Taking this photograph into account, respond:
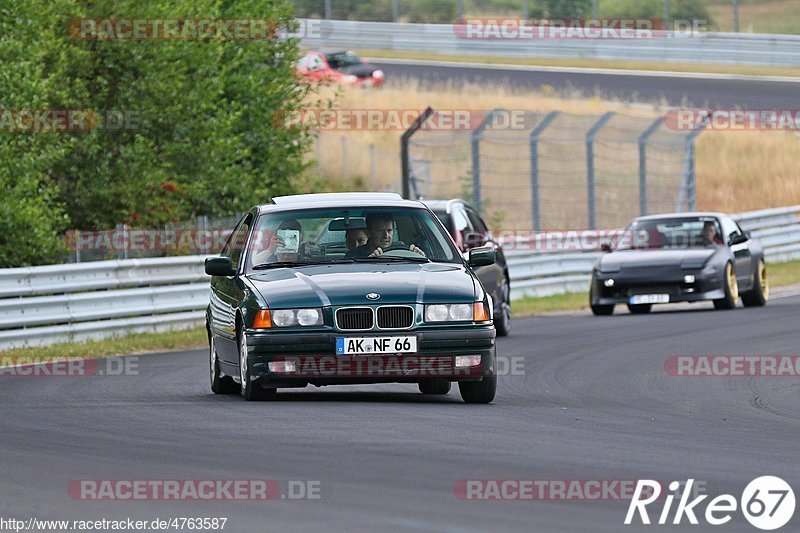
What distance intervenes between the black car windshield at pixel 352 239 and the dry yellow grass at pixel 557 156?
77.6 ft

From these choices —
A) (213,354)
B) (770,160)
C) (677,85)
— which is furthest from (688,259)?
(677,85)

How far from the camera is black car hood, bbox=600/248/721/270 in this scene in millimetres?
22547

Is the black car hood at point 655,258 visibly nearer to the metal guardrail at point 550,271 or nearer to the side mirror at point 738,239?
the side mirror at point 738,239

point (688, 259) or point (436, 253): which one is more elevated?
point (436, 253)

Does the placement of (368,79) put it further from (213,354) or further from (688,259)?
(213,354)

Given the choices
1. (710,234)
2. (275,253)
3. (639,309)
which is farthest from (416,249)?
(639,309)

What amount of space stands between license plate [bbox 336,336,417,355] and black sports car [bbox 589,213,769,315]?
468 inches

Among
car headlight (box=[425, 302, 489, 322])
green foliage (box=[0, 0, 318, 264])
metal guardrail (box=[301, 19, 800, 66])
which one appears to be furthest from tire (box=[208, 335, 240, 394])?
metal guardrail (box=[301, 19, 800, 66])

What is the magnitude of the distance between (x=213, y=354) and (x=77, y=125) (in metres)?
13.0

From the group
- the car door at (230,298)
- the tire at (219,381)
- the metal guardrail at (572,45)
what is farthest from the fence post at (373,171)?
the tire at (219,381)

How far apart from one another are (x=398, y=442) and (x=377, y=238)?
3.29 metres

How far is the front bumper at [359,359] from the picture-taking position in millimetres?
11008

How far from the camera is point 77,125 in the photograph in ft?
83.0

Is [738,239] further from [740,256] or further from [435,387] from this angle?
[435,387]
